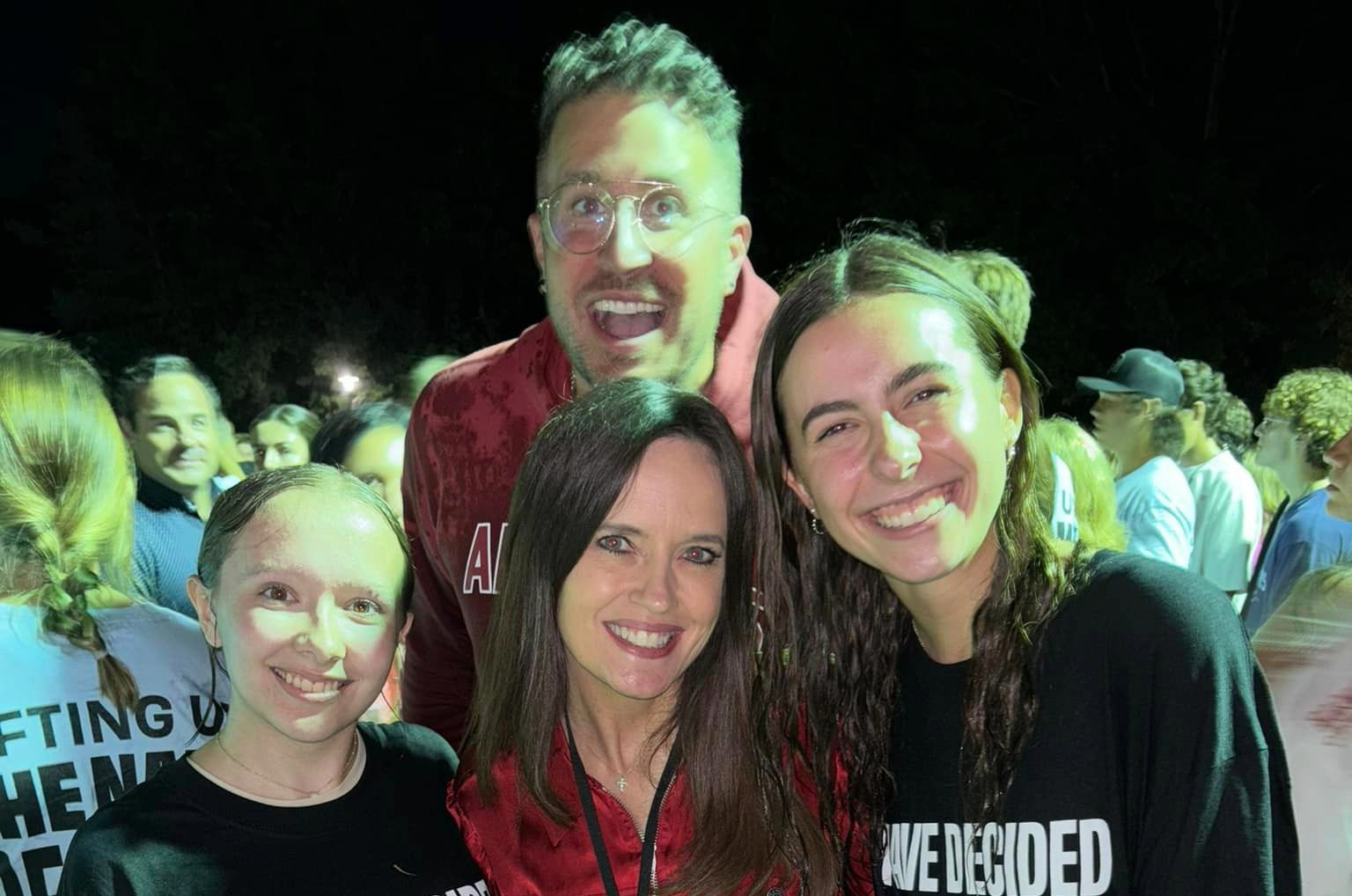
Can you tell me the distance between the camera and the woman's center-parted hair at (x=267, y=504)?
2.34m

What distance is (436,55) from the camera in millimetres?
29078

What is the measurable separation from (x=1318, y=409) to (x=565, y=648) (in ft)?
12.9

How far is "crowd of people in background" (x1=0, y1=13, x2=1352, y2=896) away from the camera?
2006mm

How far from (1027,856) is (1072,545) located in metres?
0.57

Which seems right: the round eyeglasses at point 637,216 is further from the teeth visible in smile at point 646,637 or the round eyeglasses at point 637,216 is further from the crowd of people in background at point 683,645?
the teeth visible in smile at point 646,637

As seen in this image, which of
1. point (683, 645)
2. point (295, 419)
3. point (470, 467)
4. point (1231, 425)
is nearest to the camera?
point (683, 645)

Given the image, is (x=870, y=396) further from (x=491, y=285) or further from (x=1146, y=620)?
(x=491, y=285)

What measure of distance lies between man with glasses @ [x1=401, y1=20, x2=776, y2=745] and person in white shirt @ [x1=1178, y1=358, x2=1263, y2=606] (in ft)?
11.7

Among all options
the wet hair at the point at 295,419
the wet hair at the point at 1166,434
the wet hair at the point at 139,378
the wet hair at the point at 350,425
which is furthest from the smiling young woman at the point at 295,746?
the wet hair at the point at 295,419

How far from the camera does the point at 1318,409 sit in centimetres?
512

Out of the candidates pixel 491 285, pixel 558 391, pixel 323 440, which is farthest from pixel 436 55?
pixel 558 391

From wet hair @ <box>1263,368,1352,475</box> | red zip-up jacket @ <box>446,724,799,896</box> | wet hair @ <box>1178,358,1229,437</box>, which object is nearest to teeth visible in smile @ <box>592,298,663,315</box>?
red zip-up jacket @ <box>446,724,799,896</box>

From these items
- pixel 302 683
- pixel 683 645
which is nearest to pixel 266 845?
pixel 302 683

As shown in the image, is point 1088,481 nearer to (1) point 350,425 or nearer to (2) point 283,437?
(1) point 350,425
